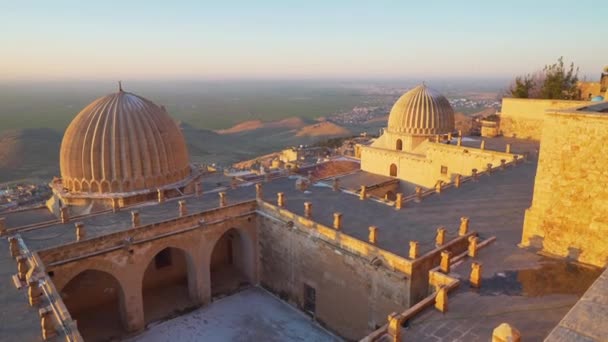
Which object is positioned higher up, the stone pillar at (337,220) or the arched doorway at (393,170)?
the stone pillar at (337,220)

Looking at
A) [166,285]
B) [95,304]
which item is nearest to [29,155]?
[166,285]

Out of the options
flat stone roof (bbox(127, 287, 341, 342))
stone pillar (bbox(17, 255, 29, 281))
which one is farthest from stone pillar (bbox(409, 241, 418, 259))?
stone pillar (bbox(17, 255, 29, 281))

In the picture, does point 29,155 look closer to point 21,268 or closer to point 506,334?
point 21,268

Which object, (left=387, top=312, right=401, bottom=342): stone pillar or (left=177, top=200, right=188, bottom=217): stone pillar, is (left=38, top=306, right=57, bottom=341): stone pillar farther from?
(left=387, top=312, right=401, bottom=342): stone pillar

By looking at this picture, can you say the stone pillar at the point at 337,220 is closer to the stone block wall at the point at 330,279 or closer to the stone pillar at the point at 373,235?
the stone block wall at the point at 330,279

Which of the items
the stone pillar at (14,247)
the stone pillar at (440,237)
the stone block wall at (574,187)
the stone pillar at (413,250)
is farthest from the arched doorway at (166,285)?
the stone block wall at (574,187)

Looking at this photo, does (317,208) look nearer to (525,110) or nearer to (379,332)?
(379,332)

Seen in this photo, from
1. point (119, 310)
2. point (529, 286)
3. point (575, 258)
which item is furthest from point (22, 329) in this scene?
point (575, 258)
